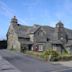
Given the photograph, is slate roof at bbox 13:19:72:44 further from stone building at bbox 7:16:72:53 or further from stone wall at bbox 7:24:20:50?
stone wall at bbox 7:24:20:50

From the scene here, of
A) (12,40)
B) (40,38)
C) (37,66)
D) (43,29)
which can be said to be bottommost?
(37,66)

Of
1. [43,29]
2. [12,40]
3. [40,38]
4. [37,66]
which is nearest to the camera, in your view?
[37,66]

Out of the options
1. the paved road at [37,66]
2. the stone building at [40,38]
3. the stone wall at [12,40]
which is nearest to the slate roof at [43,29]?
the stone building at [40,38]

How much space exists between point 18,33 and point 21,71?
137 feet

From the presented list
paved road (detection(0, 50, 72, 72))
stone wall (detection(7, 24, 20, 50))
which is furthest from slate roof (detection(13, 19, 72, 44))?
paved road (detection(0, 50, 72, 72))

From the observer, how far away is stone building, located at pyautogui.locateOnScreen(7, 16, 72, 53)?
6894 centimetres

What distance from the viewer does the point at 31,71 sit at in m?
30.1

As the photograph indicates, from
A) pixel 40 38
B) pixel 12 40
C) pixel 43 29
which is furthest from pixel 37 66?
pixel 12 40

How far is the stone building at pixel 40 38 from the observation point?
6894 cm

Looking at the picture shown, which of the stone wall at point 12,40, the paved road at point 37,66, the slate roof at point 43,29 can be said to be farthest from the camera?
the stone wall at point 12,40

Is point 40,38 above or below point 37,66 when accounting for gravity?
above

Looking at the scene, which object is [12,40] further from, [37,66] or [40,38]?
[37,66]

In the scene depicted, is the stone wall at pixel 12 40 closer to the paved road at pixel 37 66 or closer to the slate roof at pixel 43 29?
the slate roof at pixel 43 29

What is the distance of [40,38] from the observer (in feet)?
234
